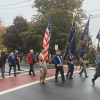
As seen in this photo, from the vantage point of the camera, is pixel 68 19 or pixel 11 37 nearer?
pixel 68 19

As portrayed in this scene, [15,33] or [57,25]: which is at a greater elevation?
[15,33]

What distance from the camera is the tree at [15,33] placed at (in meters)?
33.8

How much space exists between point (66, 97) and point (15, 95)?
78.5 inches

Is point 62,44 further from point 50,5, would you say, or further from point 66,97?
point 66,97

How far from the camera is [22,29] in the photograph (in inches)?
1358

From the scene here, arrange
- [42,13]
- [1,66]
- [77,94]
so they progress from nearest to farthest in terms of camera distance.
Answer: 1. [77,94]
2. [1,66]
3. [42,13]

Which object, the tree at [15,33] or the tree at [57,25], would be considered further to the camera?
the tree at [15,33]

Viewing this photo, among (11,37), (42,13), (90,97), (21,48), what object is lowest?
(90,97)

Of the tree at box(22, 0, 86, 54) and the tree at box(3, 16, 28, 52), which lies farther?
the tree at box(3, 16, 28, 52)

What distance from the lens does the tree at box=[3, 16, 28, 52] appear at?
33812mm

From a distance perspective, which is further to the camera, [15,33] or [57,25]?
[15,33]

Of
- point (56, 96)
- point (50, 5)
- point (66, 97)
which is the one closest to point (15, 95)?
point (56, 96)

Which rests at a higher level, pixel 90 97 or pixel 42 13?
pixel 42 13

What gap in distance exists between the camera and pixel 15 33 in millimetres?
33812
